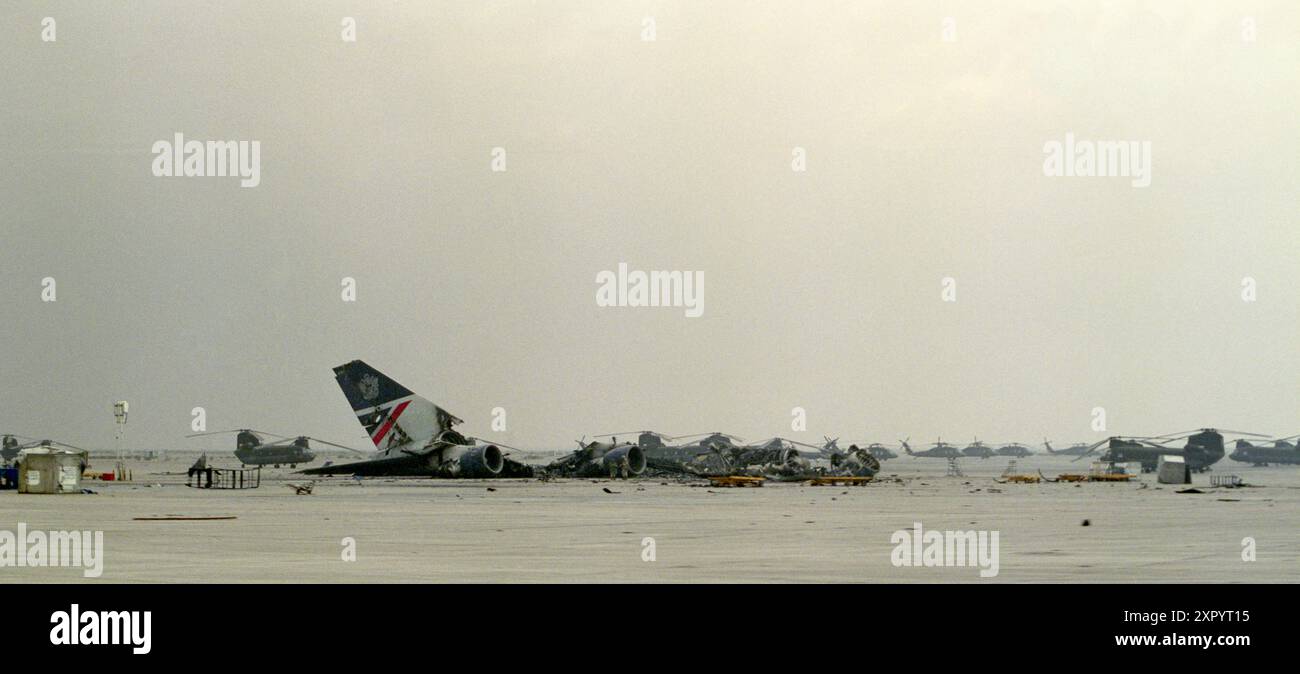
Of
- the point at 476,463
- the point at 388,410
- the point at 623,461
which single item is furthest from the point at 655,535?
the point at 388,410

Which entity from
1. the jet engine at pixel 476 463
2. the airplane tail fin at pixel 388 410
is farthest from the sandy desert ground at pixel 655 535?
the airplane tail fin at pixel 388 410

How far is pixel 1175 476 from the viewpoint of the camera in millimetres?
73562

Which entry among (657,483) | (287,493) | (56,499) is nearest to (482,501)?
(287,493)

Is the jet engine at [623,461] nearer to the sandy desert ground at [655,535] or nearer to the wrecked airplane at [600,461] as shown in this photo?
the wrecked airplane at [600,461]

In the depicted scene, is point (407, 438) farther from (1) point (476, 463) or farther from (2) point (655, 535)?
(2) point (655, 535)

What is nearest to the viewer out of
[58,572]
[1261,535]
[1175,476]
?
[58,572]

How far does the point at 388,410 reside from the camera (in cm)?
7675

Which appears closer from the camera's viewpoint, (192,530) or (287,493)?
(192,530)

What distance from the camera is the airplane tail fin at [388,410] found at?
75562mm

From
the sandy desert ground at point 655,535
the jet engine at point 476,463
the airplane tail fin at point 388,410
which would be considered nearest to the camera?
the sandy desert ground at point 655,535

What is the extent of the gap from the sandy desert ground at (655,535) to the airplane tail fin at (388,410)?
1673 centimetres

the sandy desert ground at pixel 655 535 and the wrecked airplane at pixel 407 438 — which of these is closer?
the sandy desert ground at pixel 655 535
